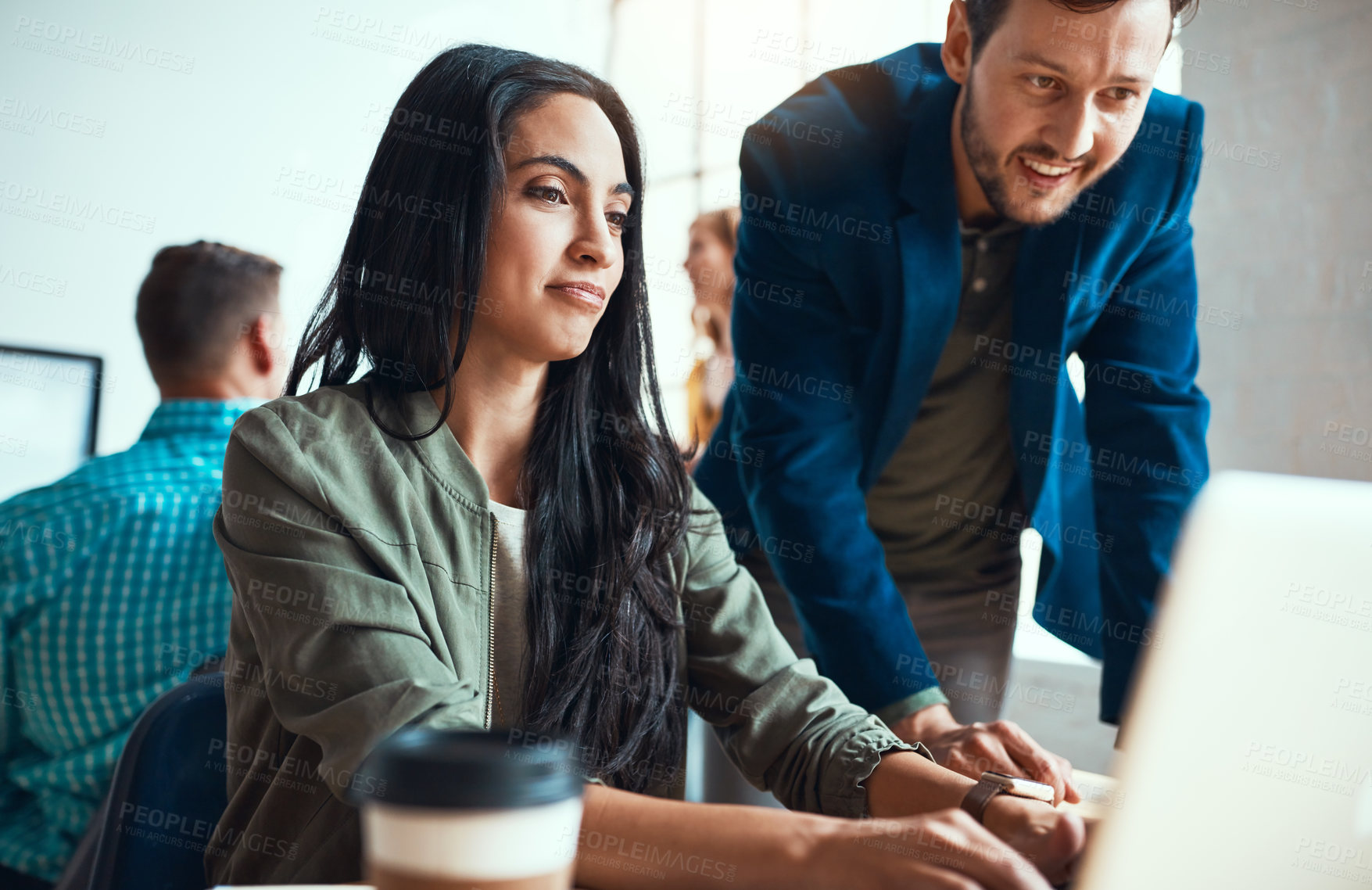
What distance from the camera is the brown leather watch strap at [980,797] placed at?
0.88m

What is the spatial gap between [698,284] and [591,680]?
61.0 inches

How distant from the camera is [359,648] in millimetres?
852

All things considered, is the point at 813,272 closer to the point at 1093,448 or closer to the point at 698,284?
the point at 1093,448

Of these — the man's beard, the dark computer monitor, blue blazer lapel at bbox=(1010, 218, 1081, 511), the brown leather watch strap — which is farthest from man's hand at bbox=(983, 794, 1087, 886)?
the dark computer monitor

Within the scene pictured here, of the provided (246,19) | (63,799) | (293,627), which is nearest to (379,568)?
(293,627)

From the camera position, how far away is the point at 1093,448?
1.63 m

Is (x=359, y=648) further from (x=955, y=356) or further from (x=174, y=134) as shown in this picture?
(x=174, y=134)

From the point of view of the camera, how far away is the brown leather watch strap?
88 centimetres

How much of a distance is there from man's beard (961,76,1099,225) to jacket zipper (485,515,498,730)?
35.9 inches

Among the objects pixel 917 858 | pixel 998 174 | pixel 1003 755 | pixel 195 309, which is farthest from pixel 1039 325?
pixel 195 309

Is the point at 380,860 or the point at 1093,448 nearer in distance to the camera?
the point at 380,860

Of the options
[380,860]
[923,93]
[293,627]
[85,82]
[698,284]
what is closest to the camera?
[380,860]

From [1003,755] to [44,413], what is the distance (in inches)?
142

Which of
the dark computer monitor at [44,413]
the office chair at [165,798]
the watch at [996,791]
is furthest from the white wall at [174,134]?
the watch at [996,791]
